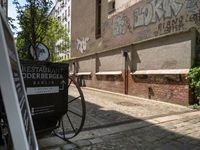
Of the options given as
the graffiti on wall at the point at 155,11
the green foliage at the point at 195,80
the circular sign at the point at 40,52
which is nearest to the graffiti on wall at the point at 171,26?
the graffiti on wall at the point at 155,11

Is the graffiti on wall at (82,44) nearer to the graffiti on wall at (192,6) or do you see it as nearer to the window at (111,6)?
the window at (111,6)

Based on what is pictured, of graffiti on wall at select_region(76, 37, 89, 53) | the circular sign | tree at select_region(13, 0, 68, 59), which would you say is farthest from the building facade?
the circular sign

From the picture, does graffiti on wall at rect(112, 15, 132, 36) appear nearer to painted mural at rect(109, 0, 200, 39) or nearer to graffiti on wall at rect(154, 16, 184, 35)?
painted mural at rect(109, 0, 200, 39)

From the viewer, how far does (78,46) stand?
91.6 feet

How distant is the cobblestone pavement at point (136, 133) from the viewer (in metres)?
5.67

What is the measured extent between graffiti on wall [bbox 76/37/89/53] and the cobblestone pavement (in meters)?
16.6

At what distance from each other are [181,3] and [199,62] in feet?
10.4

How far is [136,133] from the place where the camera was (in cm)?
671

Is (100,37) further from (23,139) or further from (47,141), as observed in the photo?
(23,139)

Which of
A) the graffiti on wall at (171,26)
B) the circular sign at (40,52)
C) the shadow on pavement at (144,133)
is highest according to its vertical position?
the graffiti on wall at (171,26)

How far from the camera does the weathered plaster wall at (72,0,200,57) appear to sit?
1284 cm

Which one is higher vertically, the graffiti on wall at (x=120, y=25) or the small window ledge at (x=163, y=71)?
the graffiti on wall at (x=120, y=25)

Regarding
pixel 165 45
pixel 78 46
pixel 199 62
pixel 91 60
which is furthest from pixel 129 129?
pixel 78 46

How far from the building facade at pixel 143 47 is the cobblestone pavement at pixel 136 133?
3.12m
